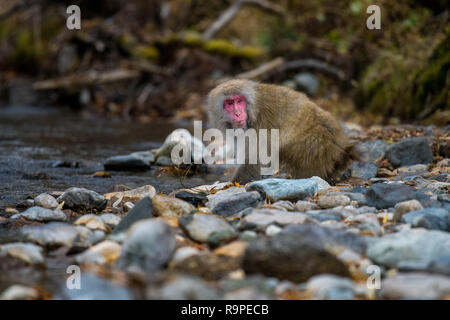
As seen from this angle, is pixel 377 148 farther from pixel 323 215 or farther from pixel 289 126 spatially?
pixel 323 215

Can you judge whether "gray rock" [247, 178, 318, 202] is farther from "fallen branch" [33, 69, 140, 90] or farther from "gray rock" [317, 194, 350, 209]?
"fallen branch" [33, 69, 140, 90]

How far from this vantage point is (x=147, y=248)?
2330 millimetres

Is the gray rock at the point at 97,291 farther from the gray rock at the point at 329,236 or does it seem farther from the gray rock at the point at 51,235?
the gray rock at the point at 329,236

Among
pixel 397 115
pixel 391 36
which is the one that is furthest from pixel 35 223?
pixel 391 36

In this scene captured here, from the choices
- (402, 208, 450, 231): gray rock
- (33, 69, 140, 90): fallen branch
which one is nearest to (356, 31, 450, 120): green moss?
(402, 208, 450, 231): gray rock

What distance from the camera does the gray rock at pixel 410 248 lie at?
7.60ft

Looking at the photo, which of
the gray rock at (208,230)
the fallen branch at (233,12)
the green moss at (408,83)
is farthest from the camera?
the fallen branch at (233,12)

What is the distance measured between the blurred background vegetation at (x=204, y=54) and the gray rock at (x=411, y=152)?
7.72 feet

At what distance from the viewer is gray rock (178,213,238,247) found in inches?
105

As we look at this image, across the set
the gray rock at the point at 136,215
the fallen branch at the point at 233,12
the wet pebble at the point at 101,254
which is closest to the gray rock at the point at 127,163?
the gray rock at the point at 136,215

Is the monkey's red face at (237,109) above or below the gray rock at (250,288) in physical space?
above

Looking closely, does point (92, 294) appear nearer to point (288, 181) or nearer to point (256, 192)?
point (256, 192)

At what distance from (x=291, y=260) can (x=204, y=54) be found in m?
10.1
